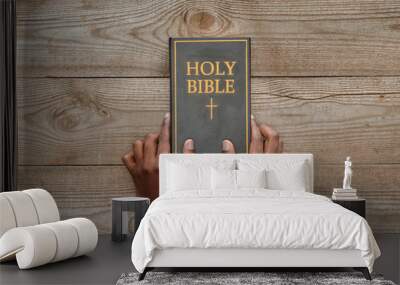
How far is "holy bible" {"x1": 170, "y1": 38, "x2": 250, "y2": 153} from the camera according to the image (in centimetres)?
590

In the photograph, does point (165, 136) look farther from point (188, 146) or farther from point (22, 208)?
point (22, 208)

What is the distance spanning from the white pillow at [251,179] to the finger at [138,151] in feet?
3.62

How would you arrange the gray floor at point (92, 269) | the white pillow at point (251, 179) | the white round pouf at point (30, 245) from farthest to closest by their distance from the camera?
the white pillow at point (251, 179)
the white round pouf at point (30, 245)
the gray floor at point (92, 269)

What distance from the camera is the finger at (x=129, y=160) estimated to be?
5957 millimetres

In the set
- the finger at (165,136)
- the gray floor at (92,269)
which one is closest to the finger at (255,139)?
the finger at (165,136)

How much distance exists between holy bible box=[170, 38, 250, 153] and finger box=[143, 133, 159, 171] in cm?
27

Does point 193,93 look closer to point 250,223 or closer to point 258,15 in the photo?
point 258,15

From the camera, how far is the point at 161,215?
13.0 feet

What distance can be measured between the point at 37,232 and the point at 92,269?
18.5 inches

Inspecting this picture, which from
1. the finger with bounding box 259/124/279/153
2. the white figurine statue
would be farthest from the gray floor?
the finger with bounding box 259/124/279/153

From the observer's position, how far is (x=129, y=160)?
19.6 ft

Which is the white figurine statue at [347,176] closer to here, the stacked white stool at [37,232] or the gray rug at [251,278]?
the gray rug at [251,278]

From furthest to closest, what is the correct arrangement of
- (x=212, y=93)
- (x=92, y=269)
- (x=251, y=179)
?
(x=212, y=93)
(x=251, y=179)
(x=92, y=269)

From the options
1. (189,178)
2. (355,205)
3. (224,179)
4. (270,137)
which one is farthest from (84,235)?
(355,205)
